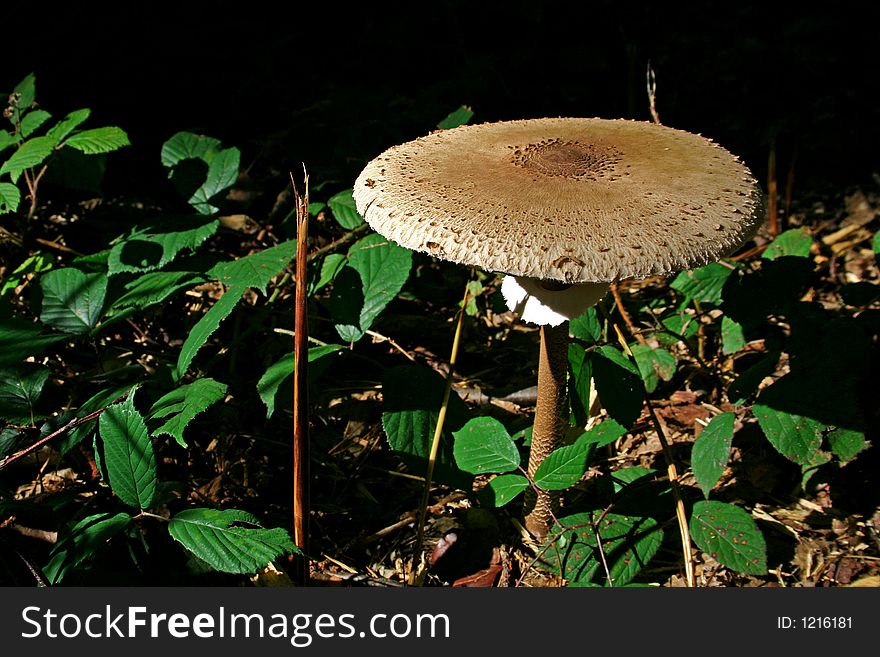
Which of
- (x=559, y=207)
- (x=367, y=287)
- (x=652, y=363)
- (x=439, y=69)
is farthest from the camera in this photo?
(x=439, y=69)

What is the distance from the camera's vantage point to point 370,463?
278 centimetres

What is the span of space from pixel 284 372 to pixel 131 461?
20.5 inches

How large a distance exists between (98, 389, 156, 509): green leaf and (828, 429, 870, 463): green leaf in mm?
1977

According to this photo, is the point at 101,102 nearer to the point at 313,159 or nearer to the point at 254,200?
the point at 254,200

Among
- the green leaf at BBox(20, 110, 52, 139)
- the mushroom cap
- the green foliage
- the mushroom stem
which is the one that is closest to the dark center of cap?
the mushroom cap

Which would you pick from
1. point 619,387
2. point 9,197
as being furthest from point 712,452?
point 9,197

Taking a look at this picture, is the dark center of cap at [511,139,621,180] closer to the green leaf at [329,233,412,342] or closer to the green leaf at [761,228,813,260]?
the green leaf at [329,233,412,342]

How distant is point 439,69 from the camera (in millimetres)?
4832

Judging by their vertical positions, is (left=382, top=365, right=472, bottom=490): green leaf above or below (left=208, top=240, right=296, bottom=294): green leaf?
below

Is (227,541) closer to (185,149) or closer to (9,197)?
(9,197)

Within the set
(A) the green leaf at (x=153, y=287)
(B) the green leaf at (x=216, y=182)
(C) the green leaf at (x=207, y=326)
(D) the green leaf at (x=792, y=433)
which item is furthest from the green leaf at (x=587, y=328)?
(B) the green leaf at (x=216, y=182)

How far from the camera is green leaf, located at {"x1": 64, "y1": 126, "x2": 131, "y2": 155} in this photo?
2590mm

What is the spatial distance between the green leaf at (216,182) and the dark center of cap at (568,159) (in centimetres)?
121

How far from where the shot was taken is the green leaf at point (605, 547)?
2.12 meters
